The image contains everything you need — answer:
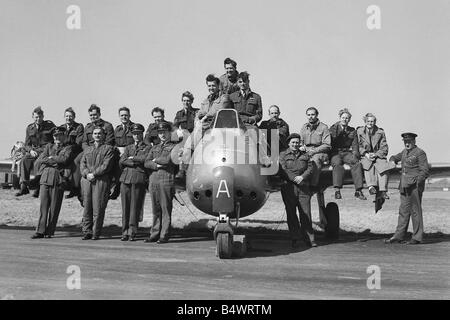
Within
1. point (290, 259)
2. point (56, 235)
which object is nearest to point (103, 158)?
point (56, 235)

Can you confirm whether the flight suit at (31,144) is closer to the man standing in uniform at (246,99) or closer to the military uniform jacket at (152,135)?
the military uniform jacket at (152,135)

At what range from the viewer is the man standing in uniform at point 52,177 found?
1431cm

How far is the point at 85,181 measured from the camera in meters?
14.0

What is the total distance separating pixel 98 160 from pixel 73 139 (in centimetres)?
185

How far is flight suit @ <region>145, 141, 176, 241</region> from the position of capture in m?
13.1

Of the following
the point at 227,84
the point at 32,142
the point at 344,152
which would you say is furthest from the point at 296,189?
the point at 32,142

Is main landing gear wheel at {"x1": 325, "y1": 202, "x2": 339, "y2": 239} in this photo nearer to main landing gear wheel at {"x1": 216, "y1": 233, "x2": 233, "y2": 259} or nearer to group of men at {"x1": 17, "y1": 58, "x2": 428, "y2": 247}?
group of men at {"x1": 17, "y1": 58, "x2": 428, "y2": 247}

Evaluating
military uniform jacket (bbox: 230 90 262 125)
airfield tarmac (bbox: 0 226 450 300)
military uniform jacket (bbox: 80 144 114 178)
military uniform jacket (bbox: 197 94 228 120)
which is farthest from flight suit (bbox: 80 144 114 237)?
military uniform jacket (bbox: 230 90 262 125)

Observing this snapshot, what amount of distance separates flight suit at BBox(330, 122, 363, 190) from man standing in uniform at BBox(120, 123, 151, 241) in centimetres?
453

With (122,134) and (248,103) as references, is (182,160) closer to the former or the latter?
(248,103)

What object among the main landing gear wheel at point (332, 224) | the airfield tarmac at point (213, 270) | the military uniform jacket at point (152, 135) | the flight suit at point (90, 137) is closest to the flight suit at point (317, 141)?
the main landing gear wheel at point (332, 224)

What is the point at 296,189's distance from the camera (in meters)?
12.7
